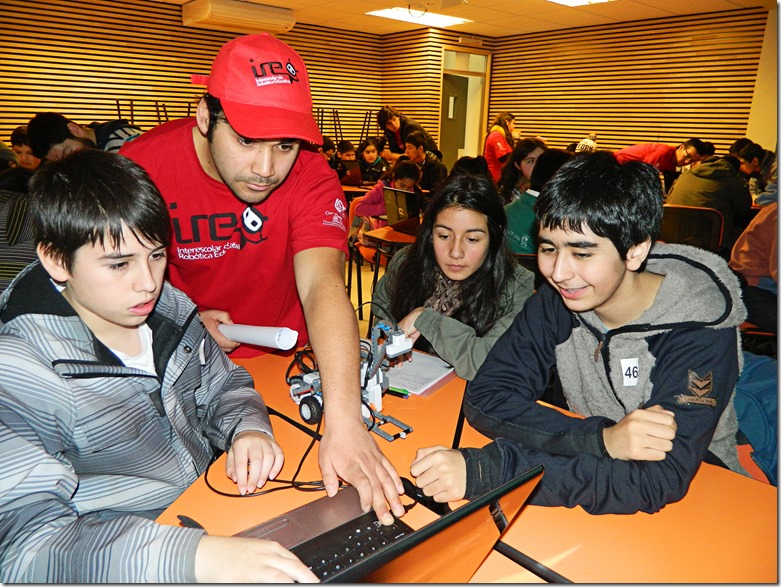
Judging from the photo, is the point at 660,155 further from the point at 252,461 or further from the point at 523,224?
the point at 252,461

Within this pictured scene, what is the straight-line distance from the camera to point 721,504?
1.20 m

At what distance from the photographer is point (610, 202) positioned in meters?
1.42

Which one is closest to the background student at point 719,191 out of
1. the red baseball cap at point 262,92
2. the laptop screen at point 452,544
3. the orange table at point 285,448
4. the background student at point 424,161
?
the background student at point 424,161

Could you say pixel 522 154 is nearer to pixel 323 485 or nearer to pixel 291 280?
pixel 291 280

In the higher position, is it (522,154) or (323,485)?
(522,154)

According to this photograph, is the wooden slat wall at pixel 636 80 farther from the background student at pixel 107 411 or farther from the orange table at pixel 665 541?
the background student at pixel 107 411

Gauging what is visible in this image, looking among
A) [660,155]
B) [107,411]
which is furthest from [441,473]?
[660,155]

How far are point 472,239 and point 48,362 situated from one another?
1.68 metres

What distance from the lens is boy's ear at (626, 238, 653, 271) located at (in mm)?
1441

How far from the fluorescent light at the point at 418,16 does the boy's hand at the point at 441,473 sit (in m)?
8.76

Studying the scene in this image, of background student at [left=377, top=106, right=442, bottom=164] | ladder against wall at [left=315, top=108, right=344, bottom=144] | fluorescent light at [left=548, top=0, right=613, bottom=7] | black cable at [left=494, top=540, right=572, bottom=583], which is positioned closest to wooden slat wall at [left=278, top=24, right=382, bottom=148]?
ladder against wall at [left=315, top=108, right=344, bottom=144]

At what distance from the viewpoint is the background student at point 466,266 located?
Answer: 7.64 feet

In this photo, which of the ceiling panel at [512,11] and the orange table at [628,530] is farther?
the ceiling panel at [512,11]

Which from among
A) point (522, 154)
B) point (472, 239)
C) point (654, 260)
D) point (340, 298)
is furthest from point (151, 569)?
point (522, 154)
